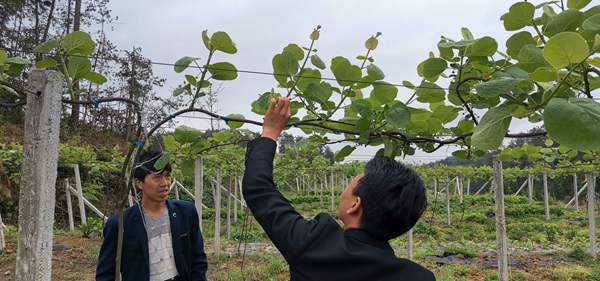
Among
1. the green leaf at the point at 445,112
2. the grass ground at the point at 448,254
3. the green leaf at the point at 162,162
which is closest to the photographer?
the green leaf at the point at 162,162

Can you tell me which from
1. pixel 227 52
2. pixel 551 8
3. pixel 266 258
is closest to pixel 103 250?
pixel 227 52

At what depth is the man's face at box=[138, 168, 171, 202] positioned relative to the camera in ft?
6.37

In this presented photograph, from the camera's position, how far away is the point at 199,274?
198 cm

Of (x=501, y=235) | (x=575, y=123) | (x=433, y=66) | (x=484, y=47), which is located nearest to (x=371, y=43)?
(x=433, y=66)

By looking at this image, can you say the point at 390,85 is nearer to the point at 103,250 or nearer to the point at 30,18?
the point at 103,250

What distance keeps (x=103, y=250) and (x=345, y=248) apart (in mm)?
1312

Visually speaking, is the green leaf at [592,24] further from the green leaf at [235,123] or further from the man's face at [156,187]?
the man's face at [156,187]

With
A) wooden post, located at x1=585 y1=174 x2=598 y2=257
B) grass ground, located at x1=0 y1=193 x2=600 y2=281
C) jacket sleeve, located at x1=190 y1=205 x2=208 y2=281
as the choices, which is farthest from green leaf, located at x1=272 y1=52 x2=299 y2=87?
wooden post, located at x1=585 y1=174 x2=598 y2=257

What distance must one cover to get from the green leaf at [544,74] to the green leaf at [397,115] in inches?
16.5

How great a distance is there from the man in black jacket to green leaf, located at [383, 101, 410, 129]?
0.58 feet

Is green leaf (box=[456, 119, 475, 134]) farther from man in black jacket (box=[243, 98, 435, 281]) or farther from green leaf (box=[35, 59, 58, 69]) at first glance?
green leaf (box=[35, 59, 58, 69])

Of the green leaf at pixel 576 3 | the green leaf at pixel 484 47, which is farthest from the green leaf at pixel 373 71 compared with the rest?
the green leaf at pixel 576 3

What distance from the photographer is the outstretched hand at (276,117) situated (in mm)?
1077

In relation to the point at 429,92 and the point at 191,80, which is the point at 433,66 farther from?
the point at 191,80
